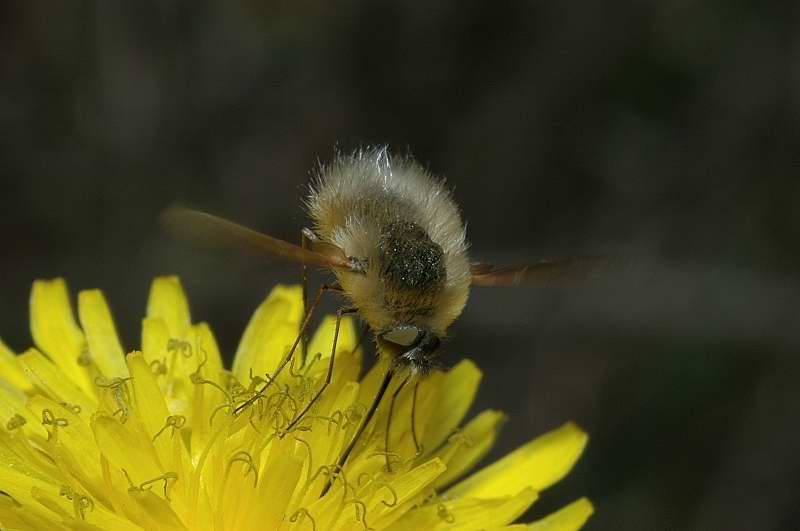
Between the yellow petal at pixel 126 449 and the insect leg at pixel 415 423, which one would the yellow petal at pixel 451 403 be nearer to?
the insect leg at pixel 415 423

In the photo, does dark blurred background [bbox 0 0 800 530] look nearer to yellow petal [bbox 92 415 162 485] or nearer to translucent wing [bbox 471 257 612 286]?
translucent wing [bbox 471 257 612 286]

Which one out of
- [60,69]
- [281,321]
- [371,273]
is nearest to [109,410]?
[281,321]

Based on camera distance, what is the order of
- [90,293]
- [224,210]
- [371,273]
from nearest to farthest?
1. [371,273]
2. [90,293]
3. [224,210]

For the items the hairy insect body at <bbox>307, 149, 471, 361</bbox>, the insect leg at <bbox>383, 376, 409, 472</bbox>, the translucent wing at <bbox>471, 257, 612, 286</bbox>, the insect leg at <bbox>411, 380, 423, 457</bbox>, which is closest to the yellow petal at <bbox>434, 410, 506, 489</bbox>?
the insect leg at <bbox>411, 380, 423, 457</bbox>

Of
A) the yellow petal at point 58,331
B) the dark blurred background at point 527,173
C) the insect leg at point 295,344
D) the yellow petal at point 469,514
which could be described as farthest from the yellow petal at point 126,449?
the dark blurred background at point 527,173

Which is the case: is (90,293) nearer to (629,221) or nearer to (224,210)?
(224,210)
